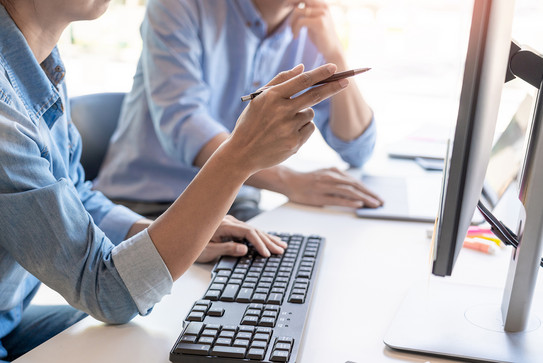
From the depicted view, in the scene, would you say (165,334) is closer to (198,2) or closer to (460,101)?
(460,101)

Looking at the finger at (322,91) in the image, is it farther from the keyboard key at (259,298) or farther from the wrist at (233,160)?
the keyboard key at (259,298)

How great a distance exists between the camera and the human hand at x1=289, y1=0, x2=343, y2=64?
4.88 ft

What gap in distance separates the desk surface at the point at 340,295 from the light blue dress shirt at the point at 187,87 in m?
0.35

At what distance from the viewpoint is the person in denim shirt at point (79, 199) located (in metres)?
0.68

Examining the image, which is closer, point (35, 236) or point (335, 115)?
point (35, 236)

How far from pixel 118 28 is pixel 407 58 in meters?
1.67

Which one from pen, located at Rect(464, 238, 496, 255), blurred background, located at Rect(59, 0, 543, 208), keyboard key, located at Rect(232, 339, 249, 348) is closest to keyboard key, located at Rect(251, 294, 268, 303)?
keyboard key, located at Rect(232, 339, 249, 348)

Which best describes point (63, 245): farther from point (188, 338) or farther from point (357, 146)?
point (357, 146)

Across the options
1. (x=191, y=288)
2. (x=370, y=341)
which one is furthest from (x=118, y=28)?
(x=370, y=341)

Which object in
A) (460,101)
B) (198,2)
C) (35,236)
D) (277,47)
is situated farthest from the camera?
(277,47)

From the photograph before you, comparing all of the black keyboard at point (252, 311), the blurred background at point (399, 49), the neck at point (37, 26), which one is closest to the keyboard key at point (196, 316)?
the black keyboard at point (252, 311)

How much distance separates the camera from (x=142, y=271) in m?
A: 0.72

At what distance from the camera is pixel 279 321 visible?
705 millimetres

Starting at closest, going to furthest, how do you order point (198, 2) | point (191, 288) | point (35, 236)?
point (35, 236), point (191, 288), point (198, 2)
